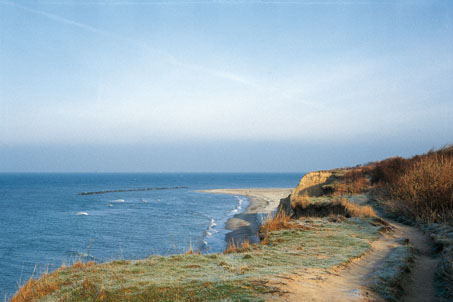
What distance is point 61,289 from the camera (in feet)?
25.0

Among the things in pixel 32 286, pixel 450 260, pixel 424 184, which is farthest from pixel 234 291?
pixel 424 184

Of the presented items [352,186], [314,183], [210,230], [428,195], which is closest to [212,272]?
[428,195]

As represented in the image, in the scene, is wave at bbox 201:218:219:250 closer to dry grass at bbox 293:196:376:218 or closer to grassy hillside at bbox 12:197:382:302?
dry grass at bbox 293:196:376:218

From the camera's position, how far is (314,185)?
36.2 meters

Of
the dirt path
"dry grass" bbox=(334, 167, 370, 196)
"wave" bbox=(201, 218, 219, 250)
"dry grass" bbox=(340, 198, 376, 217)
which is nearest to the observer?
the dirt path

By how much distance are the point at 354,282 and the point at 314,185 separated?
2908cm

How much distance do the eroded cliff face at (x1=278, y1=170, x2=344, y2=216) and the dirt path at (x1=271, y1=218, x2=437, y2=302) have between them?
2218 cm

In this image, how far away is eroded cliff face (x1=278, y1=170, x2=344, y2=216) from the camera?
3369 centimetres

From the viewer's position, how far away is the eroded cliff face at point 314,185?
33.7 m

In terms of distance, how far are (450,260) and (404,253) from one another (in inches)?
74.0

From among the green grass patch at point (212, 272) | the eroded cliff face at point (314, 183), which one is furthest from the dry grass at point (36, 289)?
the eroded cliff face at point (314, 183)

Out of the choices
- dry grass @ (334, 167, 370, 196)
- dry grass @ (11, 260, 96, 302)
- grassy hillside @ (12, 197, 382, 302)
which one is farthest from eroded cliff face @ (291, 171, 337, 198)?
dry grass @ (11, 260, 96, 302)

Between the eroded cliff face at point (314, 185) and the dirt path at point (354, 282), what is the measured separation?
22181 millimetres

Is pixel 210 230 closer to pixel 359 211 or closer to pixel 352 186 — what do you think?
pixel 352 186
